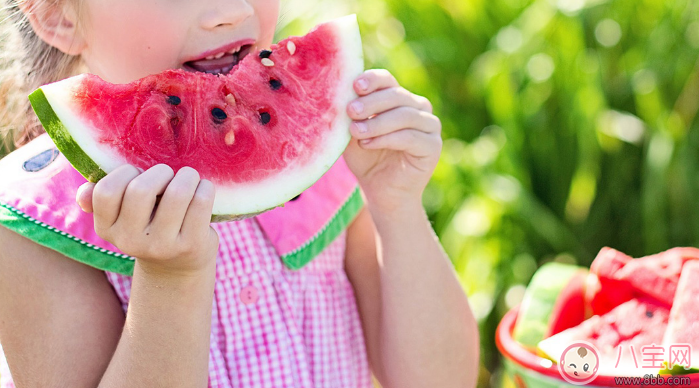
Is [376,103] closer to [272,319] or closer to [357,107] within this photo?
[357,107]

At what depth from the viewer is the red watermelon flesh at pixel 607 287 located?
5.70 feet

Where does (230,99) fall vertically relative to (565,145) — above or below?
above

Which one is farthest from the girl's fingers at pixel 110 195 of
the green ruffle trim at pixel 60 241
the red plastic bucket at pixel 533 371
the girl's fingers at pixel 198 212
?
the red plastic bucket at pixel 533 371

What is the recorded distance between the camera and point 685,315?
1580 millimetres

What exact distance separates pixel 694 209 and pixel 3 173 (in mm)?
2690

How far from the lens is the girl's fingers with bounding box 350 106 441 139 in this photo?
1.46 m

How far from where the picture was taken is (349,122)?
149 cm

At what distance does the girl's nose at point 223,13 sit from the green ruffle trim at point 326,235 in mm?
585

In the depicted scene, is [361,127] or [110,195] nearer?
[110,195]

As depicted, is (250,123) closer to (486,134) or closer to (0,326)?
(0,326)

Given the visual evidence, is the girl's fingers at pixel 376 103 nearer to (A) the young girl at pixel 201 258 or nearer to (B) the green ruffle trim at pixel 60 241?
(A) the young girl at pixel 201 258

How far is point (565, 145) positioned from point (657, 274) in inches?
62.6

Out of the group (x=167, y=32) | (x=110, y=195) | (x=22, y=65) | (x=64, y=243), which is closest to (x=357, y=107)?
(x=167, y=32)

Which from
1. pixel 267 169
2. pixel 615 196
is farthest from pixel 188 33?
pixel 615 196
